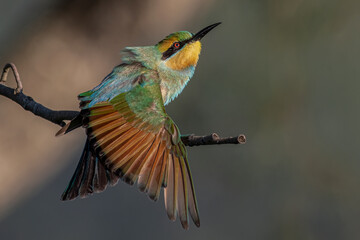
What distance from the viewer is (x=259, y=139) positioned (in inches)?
112

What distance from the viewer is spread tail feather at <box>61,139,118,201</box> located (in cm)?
182

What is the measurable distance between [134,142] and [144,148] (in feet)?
0.10

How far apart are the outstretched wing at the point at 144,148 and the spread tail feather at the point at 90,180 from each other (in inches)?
4.5

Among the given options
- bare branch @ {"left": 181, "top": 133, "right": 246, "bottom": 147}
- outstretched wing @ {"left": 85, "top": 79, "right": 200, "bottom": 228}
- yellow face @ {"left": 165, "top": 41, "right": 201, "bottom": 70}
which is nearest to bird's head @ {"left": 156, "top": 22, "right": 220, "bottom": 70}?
yellow face @ {"left": 165, "top": 41, "right": 201, "bottom": 70}

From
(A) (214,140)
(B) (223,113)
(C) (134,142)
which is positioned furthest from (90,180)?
(B) (223,113)

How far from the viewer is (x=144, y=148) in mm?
1734

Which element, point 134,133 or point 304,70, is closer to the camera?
point 134,133

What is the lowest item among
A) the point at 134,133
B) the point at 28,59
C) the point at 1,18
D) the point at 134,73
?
the point at 134,133

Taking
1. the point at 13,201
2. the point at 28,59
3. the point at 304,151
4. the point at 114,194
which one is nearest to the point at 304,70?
the point at 304,151

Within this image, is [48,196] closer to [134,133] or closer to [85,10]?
[85,10]

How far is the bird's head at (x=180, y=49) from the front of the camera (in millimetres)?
2121

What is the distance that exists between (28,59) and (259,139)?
105 centimetres

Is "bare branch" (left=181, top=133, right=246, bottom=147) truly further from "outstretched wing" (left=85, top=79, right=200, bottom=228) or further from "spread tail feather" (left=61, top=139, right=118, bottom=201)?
"spread tail feather" (left=61, top=139, right=118, bottom=201)

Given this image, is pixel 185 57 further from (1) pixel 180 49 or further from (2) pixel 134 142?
(2) pixel 134 142
